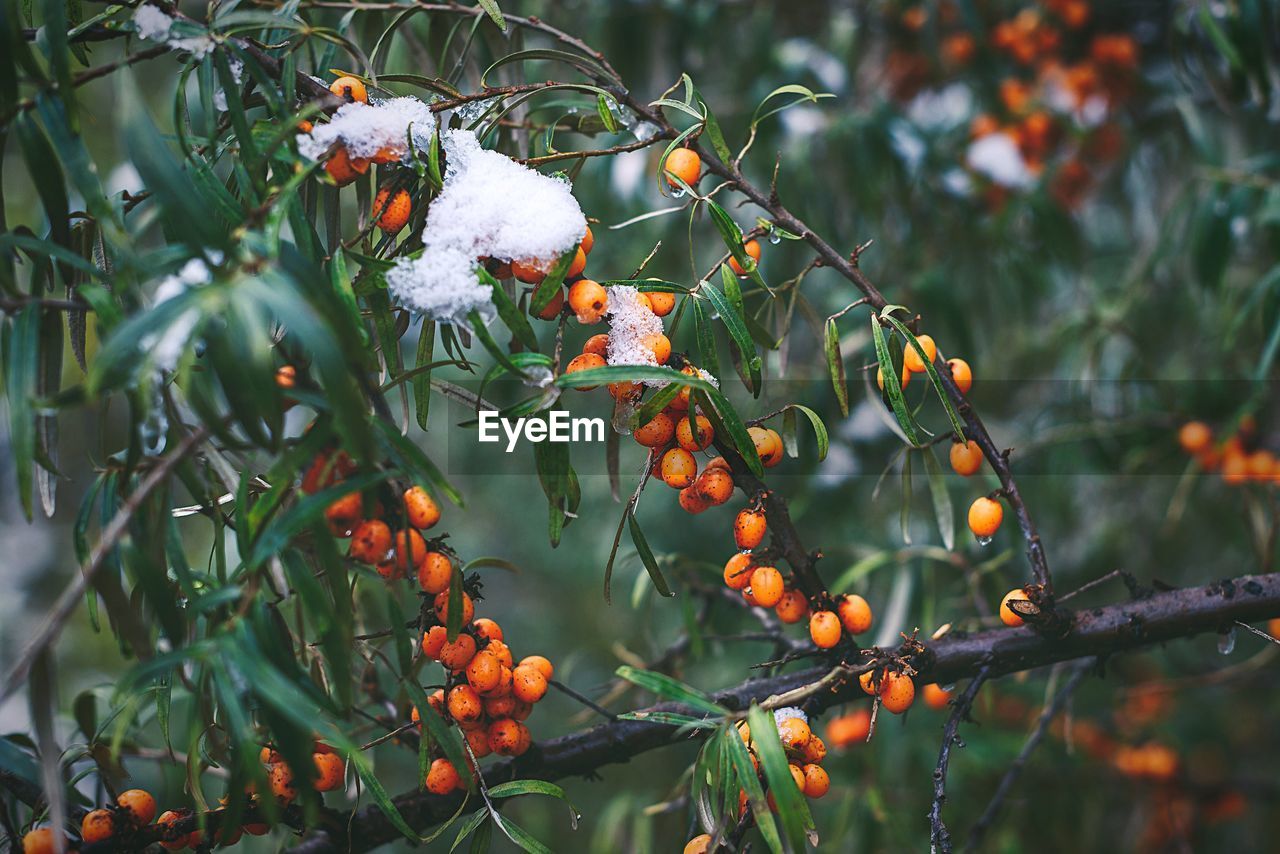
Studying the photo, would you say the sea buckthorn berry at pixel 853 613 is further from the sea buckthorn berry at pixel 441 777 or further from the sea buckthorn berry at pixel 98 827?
the sea buckthorn berry at pixel 98 827

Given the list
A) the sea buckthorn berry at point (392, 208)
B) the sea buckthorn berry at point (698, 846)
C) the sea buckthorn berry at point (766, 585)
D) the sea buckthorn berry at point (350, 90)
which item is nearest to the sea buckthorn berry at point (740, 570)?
the sea buckthorn berry at point (766, 585)

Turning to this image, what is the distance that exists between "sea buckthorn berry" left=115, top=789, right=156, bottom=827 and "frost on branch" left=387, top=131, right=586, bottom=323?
0.58 meters

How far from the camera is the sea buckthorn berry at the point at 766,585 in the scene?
33.2 inches

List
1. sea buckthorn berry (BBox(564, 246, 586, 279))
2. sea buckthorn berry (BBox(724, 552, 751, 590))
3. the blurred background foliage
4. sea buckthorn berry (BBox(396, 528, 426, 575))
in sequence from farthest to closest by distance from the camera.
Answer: the blurred background foliage, sea buckthorn berry (BBox(724, 552, 751, 590)), sea buckthorn berry (BBox(564, 246, 586, 279)), sea buckthorn berry (BBox(396, 528, 426, 575))

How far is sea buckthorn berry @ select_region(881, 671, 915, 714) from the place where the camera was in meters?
0.81

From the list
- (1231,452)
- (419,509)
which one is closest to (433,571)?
(419,509)

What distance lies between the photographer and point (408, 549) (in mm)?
636

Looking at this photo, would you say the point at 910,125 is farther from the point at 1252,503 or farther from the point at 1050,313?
the point at 1050,313

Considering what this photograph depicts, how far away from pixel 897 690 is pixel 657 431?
0.34 meters

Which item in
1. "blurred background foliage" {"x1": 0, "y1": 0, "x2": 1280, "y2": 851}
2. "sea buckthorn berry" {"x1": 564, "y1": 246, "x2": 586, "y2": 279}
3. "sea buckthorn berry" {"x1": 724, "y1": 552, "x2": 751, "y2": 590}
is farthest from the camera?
"blurred background foliage" {"x1": 0, "y1": 0, "x2": 1280, "y2": 851}

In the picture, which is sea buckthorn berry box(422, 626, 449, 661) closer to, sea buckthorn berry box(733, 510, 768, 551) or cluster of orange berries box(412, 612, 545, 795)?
cluster of orange berries box(412, 612, 545, 795)

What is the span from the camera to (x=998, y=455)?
2.82ft

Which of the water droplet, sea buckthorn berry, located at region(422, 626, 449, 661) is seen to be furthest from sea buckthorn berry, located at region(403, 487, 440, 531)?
the water droplet

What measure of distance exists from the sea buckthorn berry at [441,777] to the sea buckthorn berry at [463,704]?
5 cm
